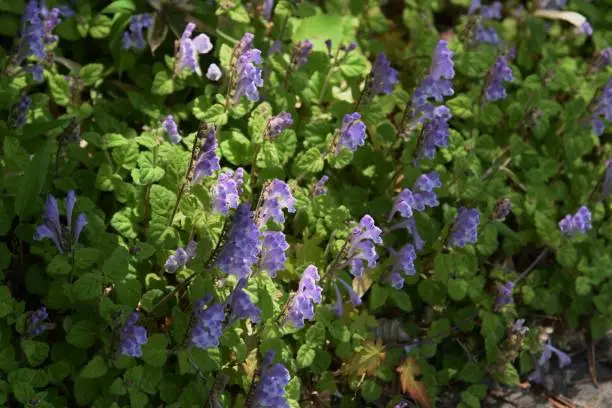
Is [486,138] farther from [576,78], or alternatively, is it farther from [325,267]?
[325,267]

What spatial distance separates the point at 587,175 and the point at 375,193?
119 centimetres

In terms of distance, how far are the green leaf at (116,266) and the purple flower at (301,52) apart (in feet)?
4.22

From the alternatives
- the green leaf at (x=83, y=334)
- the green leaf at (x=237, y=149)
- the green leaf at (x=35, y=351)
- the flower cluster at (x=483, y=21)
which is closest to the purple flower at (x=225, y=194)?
the green leaf at (x=237, y=149)

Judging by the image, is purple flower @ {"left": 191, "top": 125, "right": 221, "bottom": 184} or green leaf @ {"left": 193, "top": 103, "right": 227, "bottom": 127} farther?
green leaf @ {"left": 193, "top": 103, "right": 227, "bottom": 127}

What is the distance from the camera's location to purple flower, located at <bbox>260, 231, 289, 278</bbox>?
10.2 ft

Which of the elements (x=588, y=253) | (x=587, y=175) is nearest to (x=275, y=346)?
(x=588, y=253)

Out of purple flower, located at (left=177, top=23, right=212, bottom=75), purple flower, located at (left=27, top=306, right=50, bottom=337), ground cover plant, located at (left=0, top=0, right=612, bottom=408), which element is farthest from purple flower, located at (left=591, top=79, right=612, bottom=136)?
purple flower, located at (left=27, top=306, right=50, bottom=337)

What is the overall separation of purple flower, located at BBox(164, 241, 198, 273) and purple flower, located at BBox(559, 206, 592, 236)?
5.76ft

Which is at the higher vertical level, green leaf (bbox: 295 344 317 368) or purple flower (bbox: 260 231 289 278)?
purple flower (bbox: 260 231 289 278)

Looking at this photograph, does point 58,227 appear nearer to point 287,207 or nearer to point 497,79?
point 287,207

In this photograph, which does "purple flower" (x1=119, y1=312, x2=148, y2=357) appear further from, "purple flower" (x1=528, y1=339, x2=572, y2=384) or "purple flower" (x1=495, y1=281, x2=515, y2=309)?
"purple flower" (x1=528, y1=339, x2=572, y2=384)

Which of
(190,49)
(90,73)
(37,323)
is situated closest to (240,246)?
(37,323)

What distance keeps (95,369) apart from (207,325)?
1.32 ft

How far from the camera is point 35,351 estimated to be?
305cm
